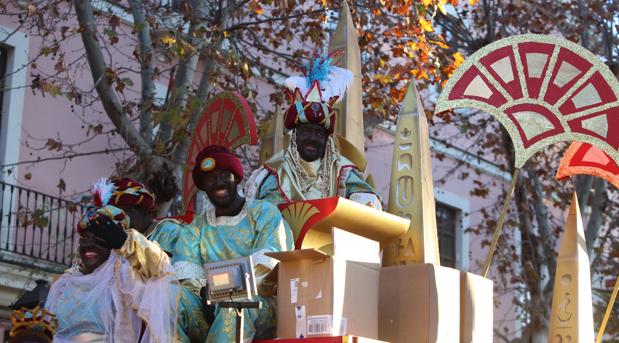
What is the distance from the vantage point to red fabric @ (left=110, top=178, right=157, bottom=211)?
24.2 feet

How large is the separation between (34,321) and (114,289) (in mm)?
521

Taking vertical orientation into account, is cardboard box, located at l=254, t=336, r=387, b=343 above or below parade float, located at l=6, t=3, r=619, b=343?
below

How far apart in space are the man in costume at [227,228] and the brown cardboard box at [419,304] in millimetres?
598

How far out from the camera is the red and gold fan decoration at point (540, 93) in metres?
7.90

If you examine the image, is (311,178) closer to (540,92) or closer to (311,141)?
(311,141)

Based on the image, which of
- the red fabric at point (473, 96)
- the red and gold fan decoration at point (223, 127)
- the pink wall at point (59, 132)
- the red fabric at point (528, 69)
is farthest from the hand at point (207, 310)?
the pink wall at point (59, 132)

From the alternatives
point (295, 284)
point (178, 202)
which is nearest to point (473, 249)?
point (178, 202)

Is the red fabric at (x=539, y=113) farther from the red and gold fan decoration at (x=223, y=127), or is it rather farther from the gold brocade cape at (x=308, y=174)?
the red and gold fan decoration at (x=223, y=127)

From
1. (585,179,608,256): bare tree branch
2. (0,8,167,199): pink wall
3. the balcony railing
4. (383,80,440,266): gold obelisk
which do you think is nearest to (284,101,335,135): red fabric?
(383,80,440,266): gold obelisk

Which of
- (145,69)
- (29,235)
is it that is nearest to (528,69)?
(145,69)

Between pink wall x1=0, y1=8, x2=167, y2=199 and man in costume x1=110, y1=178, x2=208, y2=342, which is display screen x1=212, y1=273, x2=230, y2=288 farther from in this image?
pink wall x1=0, y1=8, x2=167, y2=199

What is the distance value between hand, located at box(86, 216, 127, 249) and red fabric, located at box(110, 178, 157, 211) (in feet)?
2.99

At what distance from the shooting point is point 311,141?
8258mm

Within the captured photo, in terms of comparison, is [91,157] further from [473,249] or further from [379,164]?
[473,249]
